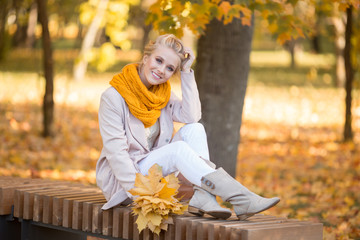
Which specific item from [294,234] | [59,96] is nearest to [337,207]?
[294,234]

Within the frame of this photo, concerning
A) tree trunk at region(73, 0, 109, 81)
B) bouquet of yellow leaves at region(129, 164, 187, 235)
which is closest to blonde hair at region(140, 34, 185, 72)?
bouquet of yellow leaves at region(129, 164, 187, 235)

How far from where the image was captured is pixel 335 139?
35.7ft

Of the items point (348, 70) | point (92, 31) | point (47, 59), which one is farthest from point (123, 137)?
point (92, 31)

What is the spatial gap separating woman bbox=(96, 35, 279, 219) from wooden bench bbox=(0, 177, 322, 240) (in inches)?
4.9

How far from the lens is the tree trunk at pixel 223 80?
6293 millimetres

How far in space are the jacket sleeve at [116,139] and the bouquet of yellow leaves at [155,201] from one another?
20 cm

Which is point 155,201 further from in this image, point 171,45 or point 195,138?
point 171,45

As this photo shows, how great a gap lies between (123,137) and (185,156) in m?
0.43

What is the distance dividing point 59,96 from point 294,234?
11.8m

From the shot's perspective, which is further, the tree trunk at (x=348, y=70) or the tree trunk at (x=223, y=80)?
the tree trunk at (x=348, y=70)

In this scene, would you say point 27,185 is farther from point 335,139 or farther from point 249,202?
point 335,139

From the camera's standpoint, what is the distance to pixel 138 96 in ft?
12.5

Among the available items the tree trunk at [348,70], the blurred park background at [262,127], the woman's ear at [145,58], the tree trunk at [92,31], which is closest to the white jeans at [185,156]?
the woman's ear at [145,58]

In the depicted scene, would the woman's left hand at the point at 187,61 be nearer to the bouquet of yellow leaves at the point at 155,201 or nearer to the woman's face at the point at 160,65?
the woman's face at the point at 160,65
